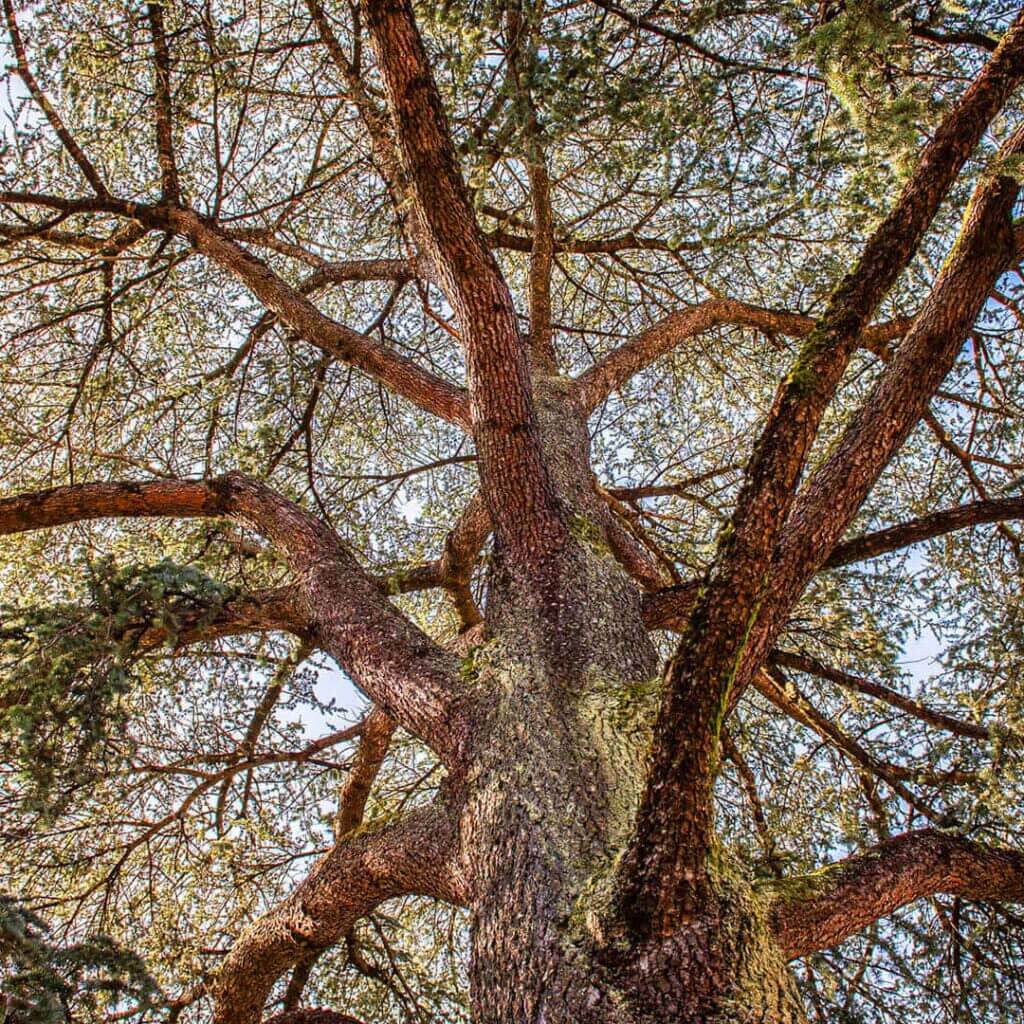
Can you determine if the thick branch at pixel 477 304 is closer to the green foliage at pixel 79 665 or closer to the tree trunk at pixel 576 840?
the tree trunk at pixel 576 840

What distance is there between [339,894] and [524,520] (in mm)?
1474

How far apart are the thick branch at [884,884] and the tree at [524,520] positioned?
2 centimetres

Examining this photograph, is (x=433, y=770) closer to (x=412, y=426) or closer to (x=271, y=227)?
(x=412, y=426)

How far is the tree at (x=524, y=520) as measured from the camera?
198 centimetres

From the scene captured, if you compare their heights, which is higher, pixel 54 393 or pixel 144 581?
pixel 54 393

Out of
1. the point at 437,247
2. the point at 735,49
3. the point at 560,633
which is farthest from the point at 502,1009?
the point at 735,49

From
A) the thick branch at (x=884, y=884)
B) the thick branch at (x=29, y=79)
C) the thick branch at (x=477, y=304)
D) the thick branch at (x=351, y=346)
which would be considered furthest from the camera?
the thick branch at (x=351, y=346)

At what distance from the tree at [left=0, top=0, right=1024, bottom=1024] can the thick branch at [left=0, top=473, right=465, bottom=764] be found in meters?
0.02

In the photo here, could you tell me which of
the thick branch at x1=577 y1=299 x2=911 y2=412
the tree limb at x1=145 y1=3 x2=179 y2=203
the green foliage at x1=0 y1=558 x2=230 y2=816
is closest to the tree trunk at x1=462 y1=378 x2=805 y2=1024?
the green foliage at x1=0 y1=558 x2=230 y2=816

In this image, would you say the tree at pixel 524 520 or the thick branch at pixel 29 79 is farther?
the thick branch at pixel 29 79

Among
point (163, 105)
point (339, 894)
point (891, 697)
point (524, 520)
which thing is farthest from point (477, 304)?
point (163, 105)

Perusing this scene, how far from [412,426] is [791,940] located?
18.2 feet

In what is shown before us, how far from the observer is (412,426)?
23.0 feet

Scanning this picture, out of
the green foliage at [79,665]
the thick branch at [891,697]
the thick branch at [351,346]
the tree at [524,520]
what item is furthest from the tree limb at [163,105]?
the thick branch at [891,697]
